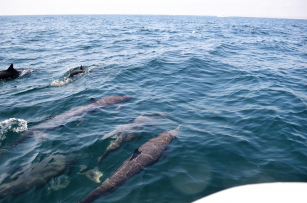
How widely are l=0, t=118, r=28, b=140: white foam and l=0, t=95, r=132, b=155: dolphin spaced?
1.38 feet

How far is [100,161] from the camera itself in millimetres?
6738

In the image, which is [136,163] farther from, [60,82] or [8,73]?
[8,73]

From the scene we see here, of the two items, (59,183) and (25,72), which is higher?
(25,72)

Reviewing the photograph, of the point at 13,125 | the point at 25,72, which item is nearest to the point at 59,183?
the point at 13,125

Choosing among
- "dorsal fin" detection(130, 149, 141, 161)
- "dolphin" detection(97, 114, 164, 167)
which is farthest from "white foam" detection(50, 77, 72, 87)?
"dorsal fin" detection(130, 149, 141, 161)

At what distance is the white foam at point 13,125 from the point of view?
27.3 feet

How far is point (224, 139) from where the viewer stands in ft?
25.3

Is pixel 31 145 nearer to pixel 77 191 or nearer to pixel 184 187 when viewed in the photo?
pixel 77 191

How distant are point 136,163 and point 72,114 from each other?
4.75 m

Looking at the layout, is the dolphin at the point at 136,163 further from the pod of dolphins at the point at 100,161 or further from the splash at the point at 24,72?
the splash at the point at 24,72

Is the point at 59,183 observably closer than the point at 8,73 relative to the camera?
Yes

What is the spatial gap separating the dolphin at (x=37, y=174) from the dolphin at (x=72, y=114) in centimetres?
197

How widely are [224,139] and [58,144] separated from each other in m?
6.13

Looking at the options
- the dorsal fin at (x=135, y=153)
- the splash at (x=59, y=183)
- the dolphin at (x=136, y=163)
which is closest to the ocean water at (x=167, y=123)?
the splash at (x=59, y=183)
